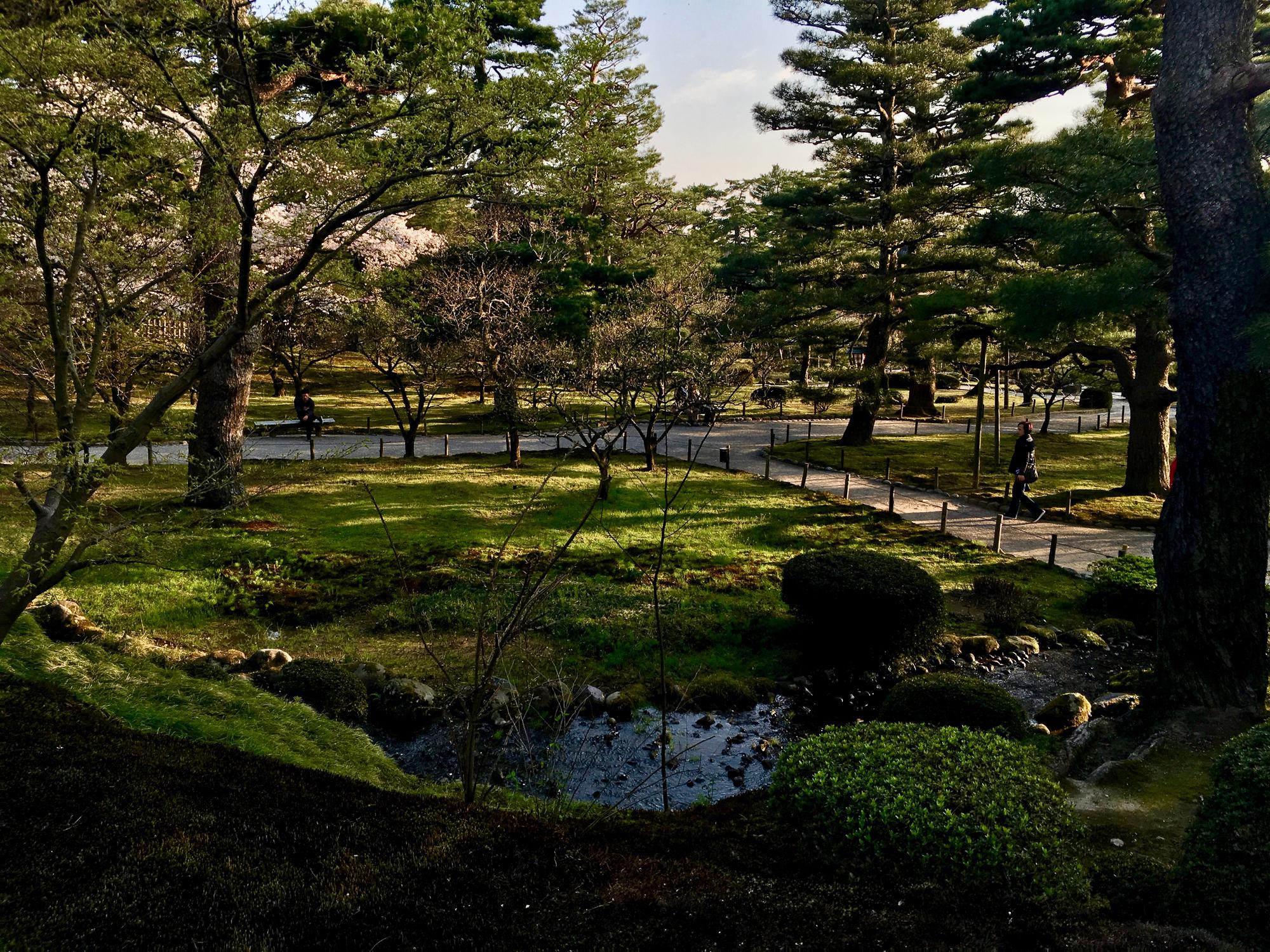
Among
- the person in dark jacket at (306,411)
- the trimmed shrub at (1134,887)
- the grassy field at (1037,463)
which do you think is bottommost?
the trimmed shrub at (1134,887)

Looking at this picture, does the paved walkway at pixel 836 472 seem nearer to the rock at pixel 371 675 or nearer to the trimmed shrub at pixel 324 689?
the trimmed shrub at pixel 324 689

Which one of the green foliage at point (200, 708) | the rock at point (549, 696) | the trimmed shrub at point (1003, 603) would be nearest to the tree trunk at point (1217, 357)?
the trimmed shrub at point (1003, 603)

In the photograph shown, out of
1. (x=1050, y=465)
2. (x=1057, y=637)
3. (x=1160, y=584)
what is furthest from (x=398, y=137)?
(x=1050, y=465)

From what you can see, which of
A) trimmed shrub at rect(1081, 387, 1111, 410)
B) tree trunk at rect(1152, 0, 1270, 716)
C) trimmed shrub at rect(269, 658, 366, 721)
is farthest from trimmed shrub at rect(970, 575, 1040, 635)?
trimmed shrub at rect(1081, 387, 1111, 410)

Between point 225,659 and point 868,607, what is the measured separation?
707 cm

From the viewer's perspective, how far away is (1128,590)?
10734mm

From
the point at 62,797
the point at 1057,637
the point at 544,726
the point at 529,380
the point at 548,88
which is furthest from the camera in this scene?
the point at 529,380

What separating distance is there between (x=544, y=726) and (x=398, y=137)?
5.54 meters

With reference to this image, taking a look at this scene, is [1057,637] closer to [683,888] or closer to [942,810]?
[942,810]

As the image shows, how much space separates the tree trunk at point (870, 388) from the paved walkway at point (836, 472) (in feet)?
9.06

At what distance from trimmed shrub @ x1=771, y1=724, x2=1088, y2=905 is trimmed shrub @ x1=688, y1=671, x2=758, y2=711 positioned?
3.40 m

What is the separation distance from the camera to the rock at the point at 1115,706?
798cm

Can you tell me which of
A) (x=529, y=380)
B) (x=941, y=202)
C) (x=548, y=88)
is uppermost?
(x=941, y=202)

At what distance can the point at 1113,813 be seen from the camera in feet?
17.2
